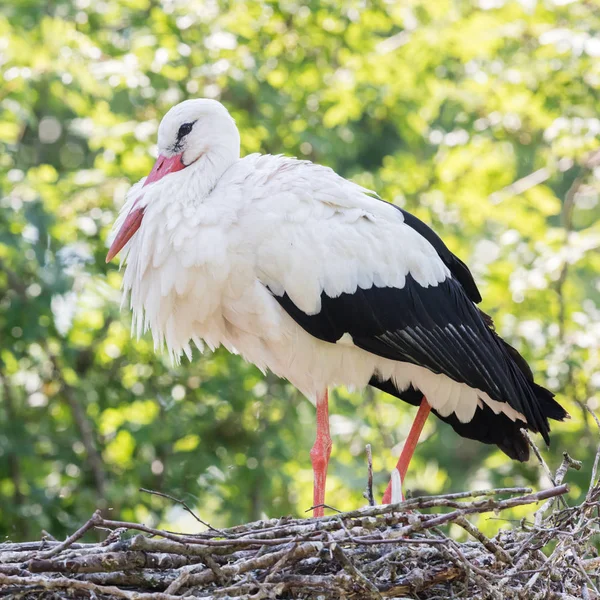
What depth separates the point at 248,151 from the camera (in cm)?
702

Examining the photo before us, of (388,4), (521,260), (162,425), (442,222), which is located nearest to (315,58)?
(388,4)

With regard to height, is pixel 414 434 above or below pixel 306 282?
below

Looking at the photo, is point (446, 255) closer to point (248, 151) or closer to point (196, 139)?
point (196, 139)

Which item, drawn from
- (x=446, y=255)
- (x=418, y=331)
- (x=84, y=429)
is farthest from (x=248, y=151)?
(x=418, y=331)

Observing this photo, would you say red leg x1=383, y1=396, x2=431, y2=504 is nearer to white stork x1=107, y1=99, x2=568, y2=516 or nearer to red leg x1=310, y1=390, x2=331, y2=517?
white stork x1=107, y1=99, x2=568, y2=516

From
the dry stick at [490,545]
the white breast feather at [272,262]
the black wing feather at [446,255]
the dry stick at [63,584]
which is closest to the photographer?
the dry stick at [63,584]

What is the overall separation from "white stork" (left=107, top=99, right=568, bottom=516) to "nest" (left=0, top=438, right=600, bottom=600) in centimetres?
91

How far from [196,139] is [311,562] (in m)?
1.94

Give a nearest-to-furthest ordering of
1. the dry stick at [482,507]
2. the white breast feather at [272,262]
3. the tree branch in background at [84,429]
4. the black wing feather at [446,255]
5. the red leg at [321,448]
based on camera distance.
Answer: the dry stick at [482,507] → the white breast feather at [272,262] → the black wing feather at [446,255] → the red leg at [321,448] → the tree branch in background at [84,429]

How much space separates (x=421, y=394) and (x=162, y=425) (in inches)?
97.6

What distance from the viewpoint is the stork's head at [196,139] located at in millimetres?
4504

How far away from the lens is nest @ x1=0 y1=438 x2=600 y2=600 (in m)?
3.12

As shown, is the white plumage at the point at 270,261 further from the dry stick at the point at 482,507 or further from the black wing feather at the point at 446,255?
the dry stick at the point at 482,507

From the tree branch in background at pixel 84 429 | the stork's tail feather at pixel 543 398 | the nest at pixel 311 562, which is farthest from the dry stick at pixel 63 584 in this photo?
the tree branch in background at pixel 84 429
